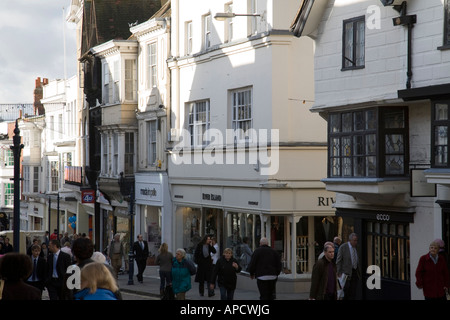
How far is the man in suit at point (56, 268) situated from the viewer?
64.8 feet

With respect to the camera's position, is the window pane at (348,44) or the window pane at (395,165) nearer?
the window pane at (395,165)

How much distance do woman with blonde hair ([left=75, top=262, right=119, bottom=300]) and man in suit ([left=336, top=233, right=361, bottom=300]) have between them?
11394 mm

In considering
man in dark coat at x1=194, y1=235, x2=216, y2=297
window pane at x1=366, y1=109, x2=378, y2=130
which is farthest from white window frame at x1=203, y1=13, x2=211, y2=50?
window pane at x1=366, y1=109, x2=378, y2=130

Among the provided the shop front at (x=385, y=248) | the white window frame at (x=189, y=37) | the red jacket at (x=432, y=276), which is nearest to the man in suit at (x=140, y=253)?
the white window frame at (x=189, y=37)

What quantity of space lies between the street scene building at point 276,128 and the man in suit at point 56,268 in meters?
7.04

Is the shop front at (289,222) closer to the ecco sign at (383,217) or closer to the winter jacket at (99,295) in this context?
the ecco sign at (383,217)

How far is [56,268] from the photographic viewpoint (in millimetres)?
19969

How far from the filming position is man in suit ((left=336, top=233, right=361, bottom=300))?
20.2m

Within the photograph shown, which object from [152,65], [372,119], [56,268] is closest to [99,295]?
[56,268]

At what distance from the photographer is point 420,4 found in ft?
66.2

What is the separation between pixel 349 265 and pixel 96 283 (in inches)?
458

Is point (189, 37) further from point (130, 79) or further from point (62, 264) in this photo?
point (62, 264)

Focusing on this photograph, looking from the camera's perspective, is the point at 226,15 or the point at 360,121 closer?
the point at 360,121
